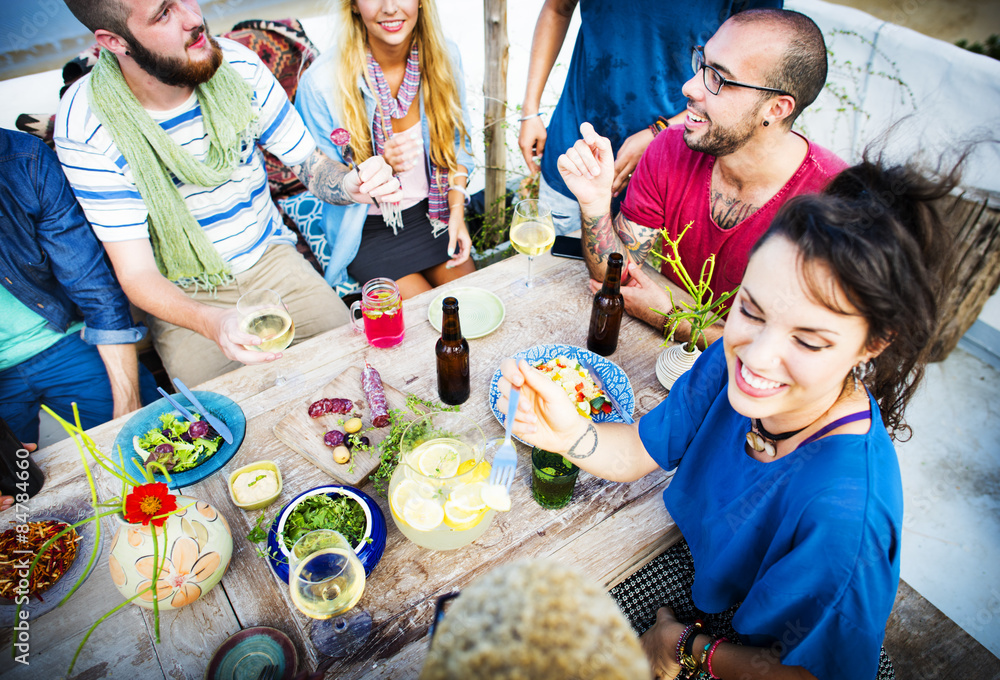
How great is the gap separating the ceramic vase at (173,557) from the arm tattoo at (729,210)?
7.25ft

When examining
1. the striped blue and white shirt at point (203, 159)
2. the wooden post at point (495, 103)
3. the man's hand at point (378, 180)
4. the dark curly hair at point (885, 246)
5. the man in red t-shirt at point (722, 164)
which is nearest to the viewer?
the dark curly hair at point (885, 246)

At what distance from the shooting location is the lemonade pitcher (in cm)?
192

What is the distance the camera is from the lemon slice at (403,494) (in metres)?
1.31

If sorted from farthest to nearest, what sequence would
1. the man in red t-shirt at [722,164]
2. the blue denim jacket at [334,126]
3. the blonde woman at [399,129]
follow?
the blue denim jacket at [334,126]
the blonde woman at [399,129]
the man in red t-shirt at [722,164]

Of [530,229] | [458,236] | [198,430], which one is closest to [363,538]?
[198,430]

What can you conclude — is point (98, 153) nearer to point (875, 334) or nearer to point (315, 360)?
point (315, 360)

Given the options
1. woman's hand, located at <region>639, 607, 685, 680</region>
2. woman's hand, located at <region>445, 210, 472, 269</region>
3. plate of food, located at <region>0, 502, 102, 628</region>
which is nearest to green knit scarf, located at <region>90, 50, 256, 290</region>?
woman's hand, located at <region>445, 210, 472, 269</region>

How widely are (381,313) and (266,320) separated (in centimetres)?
42

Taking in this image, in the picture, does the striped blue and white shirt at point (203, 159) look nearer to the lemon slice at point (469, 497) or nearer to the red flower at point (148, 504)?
the red flower at point (148, 504)

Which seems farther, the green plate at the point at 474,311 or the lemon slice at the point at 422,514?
Answer: the green plate at the point at 474,311

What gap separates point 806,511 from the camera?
3.89 feet

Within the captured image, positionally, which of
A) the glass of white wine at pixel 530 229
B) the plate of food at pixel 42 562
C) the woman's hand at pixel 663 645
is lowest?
the woman's hand at pixel 663 645

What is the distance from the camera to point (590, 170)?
212 centimetres

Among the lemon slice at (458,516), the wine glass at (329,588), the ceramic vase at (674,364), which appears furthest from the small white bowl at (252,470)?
the ceramic vase at (674,364)
